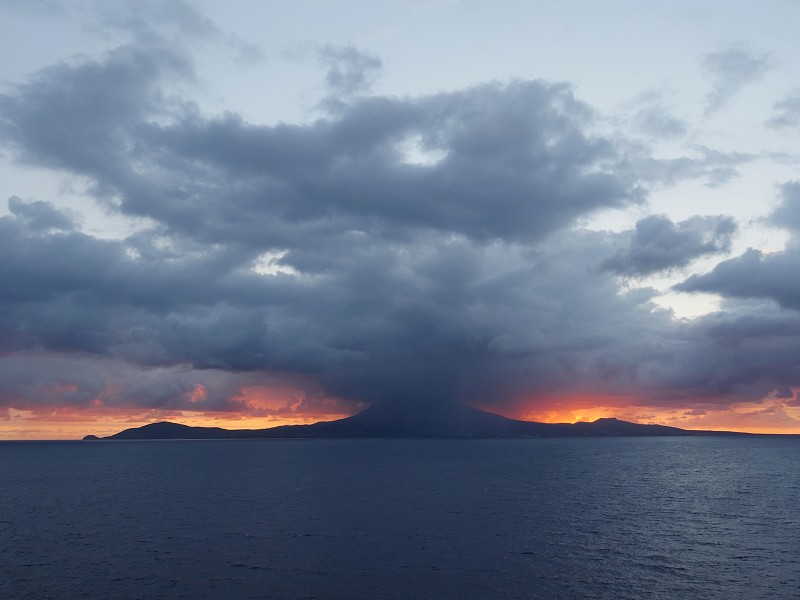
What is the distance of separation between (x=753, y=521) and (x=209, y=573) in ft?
288

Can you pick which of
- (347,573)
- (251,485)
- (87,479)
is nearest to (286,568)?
(347,573)

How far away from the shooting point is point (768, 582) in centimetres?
6575

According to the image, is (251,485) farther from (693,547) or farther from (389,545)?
(693,547)

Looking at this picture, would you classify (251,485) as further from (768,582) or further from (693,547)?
(768,582)

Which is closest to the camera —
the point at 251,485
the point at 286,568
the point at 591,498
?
the point at 286,568

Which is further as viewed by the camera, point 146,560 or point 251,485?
point 251,485

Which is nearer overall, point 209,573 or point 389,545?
point 209,573

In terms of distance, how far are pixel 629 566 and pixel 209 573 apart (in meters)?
48.2

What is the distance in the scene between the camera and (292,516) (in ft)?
350

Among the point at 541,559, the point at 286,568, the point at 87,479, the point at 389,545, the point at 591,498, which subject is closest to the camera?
the point at 286,568

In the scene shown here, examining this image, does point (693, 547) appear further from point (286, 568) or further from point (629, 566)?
point (286, 568)

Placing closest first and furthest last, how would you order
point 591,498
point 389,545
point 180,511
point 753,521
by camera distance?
point 389,545 < point 753,521 < point 180,511 < point 591,498

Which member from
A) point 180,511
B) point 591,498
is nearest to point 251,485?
point 180,511

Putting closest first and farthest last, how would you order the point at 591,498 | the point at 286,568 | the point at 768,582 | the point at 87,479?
the point at 768,582, the point at 286,568, the point at 591,498, the point at 87,479
